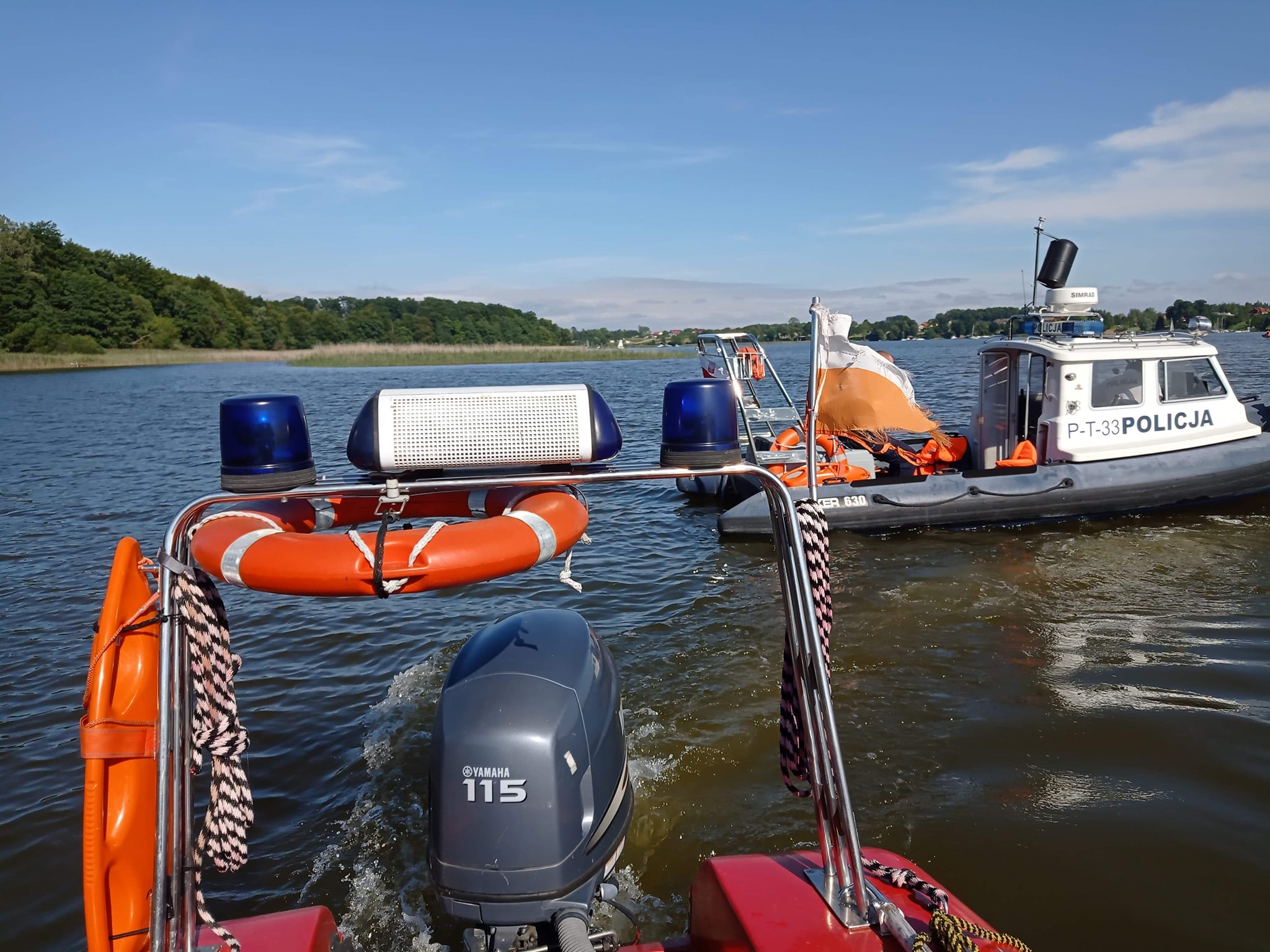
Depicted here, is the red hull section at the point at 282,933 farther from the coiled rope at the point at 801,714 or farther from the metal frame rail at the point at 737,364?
the metal frame rail at the point at 737,364

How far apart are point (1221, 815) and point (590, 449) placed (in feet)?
13.5

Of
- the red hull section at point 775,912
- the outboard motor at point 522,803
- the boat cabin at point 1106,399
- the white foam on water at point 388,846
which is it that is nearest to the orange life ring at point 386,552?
the outboard motor at point 522,803

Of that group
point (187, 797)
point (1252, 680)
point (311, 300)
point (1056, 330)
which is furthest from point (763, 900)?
point (311, 300)

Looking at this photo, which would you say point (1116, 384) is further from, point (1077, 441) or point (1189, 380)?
point (1189, 380)

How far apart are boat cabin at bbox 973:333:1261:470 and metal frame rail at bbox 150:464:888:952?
29.7 ft

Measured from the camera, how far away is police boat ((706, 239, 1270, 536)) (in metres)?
10.1

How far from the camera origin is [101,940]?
2027mm

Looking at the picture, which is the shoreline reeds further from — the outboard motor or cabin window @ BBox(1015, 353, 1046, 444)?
the outboard motor

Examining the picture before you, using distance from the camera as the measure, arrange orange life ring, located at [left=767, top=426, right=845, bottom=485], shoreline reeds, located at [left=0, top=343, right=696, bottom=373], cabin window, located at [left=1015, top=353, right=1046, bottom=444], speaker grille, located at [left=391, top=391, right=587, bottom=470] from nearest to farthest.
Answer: speaker grille, located at [left=391, top=391, right=587, bottom=470]
orange life ring, located at [left=767, top=426, right=845, bottom=485]
cabin window, located at [left=1015, top=353, right=1046, bottom=444]
shoreline reeds, located at [left=0, top=343, right=696, bottom=373]

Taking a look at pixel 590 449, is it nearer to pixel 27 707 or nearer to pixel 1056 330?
pixel 27 707

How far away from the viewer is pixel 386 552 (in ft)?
7.25

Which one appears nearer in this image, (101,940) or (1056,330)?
(101,940)

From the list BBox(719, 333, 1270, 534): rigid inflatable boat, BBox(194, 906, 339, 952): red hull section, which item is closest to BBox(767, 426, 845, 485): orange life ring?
BBox(719, 333, 1270, 534): rigid inflatable boat

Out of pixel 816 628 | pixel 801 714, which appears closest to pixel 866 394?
pixel 801 714
